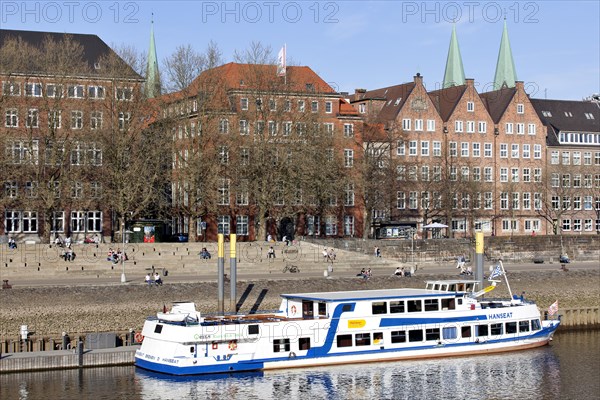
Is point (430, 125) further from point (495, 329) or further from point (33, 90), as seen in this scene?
point (495, 329)

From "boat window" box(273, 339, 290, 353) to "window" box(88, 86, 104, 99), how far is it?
47654 millimetres

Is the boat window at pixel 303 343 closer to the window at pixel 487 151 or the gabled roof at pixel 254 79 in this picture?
the gabled roof at pixel 254 79

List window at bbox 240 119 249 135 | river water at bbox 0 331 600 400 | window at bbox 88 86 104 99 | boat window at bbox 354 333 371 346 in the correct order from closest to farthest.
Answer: river water at bbox 0 331 600 400 → boat window at bbox 354 333 371 346 → window at bbox 88 86 104 99 → window at bbox 240 119 249 135

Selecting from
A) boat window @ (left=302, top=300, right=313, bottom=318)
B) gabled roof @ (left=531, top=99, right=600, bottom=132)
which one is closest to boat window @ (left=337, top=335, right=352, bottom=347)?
boat window @ (left=302, top=300, right=313, bottom=318)

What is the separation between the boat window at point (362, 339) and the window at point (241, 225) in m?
53.8

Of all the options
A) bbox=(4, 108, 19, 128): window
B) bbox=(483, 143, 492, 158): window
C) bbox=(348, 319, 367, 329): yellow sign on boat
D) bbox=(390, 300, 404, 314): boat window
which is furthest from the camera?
bbox=(483, 143, 492, 158): window

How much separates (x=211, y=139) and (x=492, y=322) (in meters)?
44.8

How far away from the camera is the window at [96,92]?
102625mm

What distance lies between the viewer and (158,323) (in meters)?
61.3

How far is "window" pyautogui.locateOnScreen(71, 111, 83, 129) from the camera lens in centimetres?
10036

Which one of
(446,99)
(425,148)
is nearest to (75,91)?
(425,148)

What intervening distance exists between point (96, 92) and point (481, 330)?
50.1m

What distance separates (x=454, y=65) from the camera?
6860 inches

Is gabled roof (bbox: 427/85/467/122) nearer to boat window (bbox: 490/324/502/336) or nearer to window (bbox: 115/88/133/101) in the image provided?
window (bbox: 115/88/133/101)
